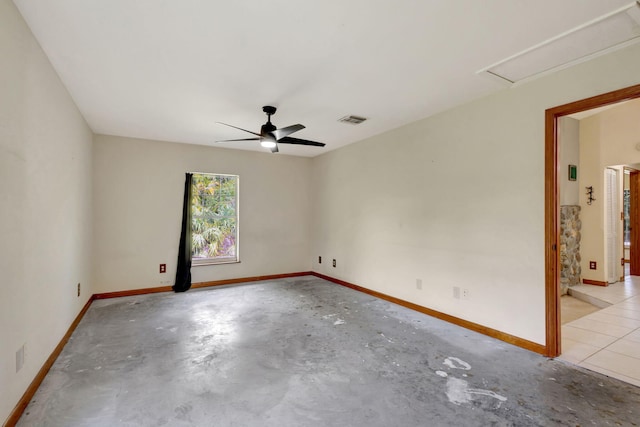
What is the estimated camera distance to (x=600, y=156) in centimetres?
494

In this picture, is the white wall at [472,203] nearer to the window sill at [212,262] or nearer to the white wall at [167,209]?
the white wall at [167,209]

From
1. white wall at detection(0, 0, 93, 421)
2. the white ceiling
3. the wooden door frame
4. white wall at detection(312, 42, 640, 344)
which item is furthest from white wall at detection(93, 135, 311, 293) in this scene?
the wooden door frame

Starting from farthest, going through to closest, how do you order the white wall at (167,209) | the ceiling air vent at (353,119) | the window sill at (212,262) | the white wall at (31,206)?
the window sill at (212,262)
the white wall at (167,209)
the ceiling air vent at (353,119)
the white wall at (31,206)

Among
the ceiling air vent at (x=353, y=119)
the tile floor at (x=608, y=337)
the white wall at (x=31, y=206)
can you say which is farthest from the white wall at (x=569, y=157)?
the white wall at (x=31, y=206)

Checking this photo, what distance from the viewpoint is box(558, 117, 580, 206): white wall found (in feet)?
15.8

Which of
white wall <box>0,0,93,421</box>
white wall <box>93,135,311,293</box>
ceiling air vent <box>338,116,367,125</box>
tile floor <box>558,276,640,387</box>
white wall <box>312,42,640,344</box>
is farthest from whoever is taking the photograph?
white wall <box>93,135,311,293</box>

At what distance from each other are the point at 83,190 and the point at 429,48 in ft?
13.8

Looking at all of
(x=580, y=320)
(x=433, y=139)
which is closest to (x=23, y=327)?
(x=433, y=139)

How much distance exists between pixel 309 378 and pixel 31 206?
2329mm

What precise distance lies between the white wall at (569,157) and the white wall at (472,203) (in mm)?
2647

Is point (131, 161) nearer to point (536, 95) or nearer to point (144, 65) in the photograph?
point (144, 65)

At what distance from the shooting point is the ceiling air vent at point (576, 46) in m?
1.90

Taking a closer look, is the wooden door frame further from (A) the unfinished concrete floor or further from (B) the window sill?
(B) the window sill

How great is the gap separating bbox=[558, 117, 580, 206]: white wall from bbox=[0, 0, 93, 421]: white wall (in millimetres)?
6352
